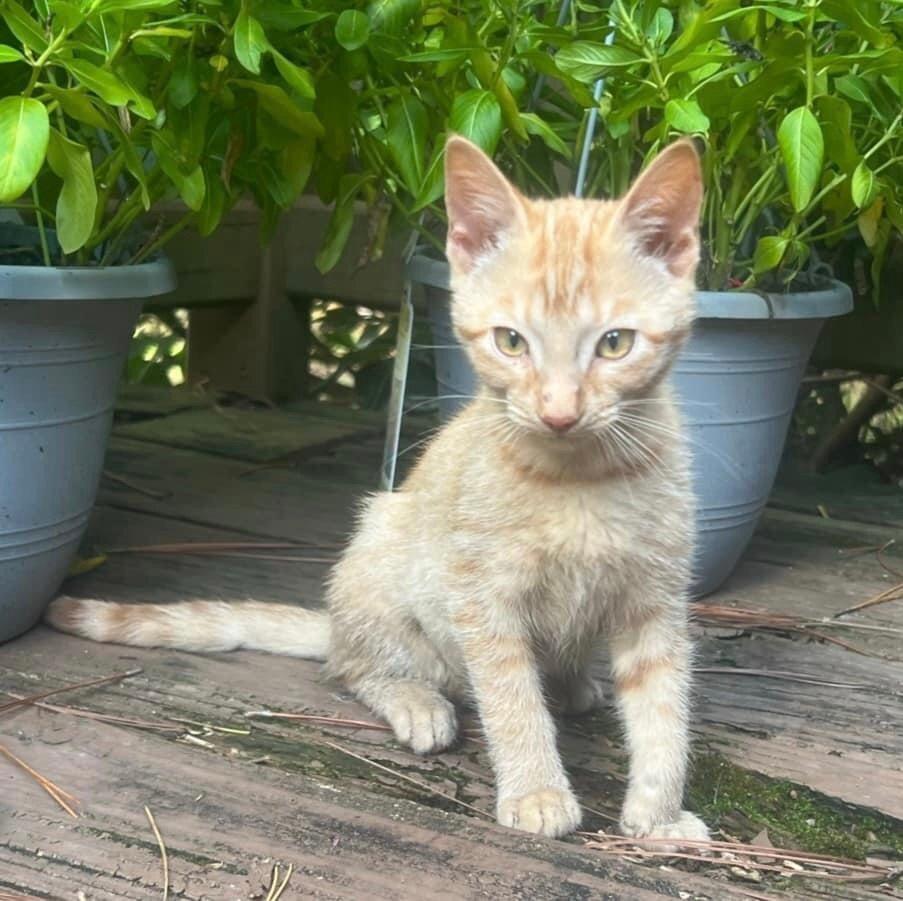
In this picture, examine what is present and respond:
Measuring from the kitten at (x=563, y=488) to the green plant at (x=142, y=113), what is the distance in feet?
1.43

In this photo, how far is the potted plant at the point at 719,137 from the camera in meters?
1.92

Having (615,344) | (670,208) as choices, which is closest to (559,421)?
(615,344)

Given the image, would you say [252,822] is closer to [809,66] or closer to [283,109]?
[283,109]

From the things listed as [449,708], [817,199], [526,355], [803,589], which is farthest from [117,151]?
[803,589]

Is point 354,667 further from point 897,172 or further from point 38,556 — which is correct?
point 897,172

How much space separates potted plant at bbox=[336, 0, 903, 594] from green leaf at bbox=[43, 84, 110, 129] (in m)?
0.52

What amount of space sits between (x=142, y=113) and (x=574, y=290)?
62 cm

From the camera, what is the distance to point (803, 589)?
8.10 feet

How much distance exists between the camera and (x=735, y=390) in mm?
2250

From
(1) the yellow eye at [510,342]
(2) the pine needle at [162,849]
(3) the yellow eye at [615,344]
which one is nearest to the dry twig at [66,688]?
(2) the pine needle at [162,849]

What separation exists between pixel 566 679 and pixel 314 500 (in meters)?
1.15

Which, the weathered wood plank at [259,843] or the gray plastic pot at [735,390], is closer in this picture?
the weathered wood plank at [259,843]

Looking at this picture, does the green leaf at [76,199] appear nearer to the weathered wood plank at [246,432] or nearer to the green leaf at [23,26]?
the green leaf at [23,26]

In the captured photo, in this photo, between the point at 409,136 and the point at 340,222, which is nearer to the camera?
the point at 409,136
